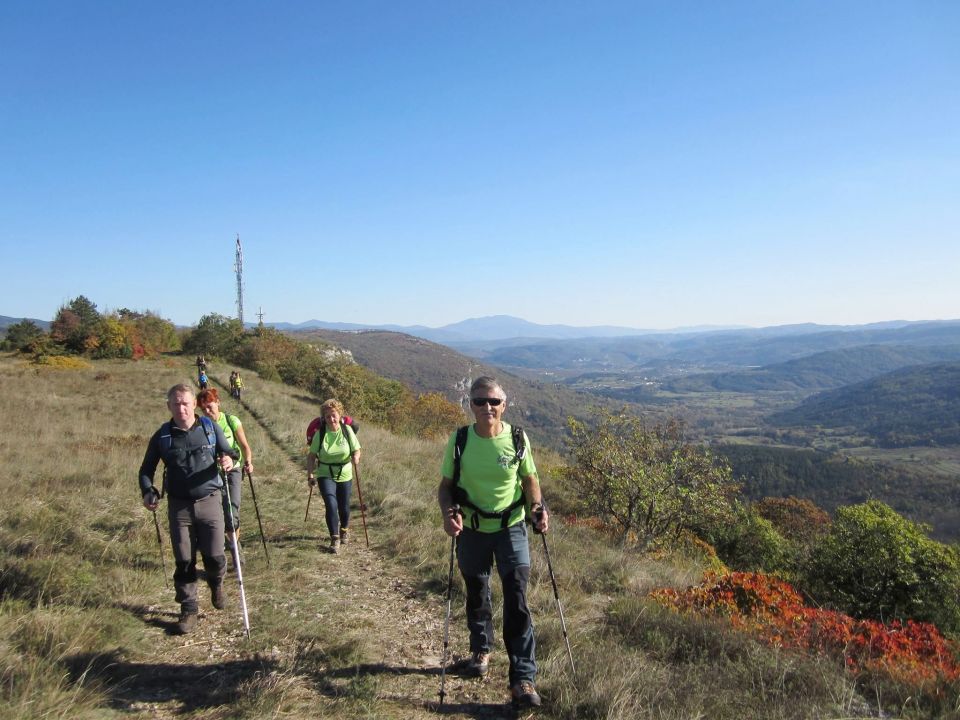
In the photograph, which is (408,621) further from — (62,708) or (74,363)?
(74,363)

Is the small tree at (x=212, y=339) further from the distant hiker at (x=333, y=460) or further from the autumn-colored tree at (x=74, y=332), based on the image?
the distant hiker at (x=333, y=460)

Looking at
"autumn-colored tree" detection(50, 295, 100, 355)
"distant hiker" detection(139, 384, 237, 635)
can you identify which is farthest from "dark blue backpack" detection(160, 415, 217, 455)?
"autumn-colored tree" detection(50, 295, 100, 355)

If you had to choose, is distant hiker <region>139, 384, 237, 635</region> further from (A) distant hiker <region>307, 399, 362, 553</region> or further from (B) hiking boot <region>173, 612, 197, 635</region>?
(A) distant hiker <region>307, 399, 362, 553</region>

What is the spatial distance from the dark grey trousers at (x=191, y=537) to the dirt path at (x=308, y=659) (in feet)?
1.26

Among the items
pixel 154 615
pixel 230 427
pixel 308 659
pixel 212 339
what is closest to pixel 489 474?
pixel 308 659

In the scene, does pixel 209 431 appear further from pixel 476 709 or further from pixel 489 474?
pixel 476 709

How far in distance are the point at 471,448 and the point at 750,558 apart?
875 inches

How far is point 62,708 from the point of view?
3.20m

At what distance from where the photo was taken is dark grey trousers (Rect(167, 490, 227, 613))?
462 cm

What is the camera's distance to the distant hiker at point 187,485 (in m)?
4.57

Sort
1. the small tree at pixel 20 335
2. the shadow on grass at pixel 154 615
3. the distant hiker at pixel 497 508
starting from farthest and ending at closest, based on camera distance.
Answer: the small tree at pixel 20 335, the shadow on grass at pixel 154 615, the distant hiker at pixel 497 508

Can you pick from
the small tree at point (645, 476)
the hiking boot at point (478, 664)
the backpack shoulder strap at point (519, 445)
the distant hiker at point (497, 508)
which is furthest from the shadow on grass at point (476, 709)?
the small tree at point (645, 476)

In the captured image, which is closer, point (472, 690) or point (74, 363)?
point (472, 690)

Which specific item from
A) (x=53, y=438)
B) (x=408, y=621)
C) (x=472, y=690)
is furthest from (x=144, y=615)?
(x=53, y=438)
